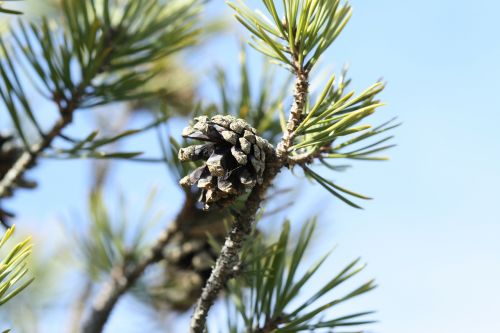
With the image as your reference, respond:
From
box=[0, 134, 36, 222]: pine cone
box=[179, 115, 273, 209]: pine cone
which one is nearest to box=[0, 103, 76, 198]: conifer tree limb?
box=[0, 134, 36, 222]: pine cone

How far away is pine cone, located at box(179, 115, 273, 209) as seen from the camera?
0.50 m

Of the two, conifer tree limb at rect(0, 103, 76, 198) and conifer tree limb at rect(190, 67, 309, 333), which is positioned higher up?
conifer tree limb at rect(0, 103, 76, 198)

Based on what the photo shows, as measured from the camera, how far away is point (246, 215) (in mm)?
537

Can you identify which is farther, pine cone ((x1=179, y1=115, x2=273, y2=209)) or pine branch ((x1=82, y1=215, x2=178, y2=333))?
pine branch ((x1=82, y1=215, x2=178, y2=333))

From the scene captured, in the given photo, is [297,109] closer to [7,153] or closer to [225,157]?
[225,157]

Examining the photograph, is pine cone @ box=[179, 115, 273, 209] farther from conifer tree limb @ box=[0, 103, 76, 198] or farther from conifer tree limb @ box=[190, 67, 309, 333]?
conifer tree limb @ box=[0, 103, 76, 198]

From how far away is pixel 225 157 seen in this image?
51cm

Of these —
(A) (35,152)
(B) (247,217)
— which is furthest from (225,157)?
(A) (35,152)

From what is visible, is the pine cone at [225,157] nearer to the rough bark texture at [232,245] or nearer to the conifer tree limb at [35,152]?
the rough bark texture at [232,245]

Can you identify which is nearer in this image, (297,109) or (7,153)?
(297,109)

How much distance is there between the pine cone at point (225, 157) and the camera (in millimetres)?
499

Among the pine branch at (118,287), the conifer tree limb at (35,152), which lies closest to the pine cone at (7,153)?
the conifer tree limb at (35,152)

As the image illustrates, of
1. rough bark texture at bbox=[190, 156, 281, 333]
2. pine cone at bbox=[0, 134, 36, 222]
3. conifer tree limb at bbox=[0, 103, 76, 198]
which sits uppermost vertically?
pine cone at bbox=[0, 134, 36, 222]

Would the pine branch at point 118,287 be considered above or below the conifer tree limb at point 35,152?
below
